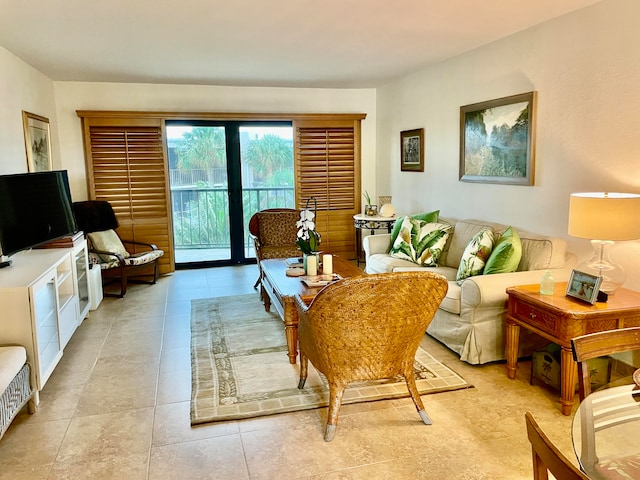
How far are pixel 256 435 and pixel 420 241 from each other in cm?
263

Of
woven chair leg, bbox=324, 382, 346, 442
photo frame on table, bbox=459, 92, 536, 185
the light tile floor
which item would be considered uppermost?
photo frame on table, bbox=459, 92, 536, 185

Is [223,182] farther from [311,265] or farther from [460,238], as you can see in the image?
[460,238]

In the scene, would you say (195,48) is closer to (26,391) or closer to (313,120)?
(313,120)

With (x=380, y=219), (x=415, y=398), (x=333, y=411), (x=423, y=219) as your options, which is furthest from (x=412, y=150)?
(x=333, y=411)

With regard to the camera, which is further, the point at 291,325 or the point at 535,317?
the point at 291,325

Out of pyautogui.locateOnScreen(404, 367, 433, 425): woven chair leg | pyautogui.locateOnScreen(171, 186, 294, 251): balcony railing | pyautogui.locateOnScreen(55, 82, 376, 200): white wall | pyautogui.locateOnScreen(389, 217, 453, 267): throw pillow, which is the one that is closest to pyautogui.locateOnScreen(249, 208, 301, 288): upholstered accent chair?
pyautogui.locateOnScreen(389, 217, 453, 267): throw pillow

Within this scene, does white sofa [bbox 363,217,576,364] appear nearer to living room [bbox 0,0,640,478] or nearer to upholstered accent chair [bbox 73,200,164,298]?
living room [bbox 0,0,640,478]

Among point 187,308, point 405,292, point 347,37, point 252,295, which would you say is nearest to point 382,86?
point 347,37

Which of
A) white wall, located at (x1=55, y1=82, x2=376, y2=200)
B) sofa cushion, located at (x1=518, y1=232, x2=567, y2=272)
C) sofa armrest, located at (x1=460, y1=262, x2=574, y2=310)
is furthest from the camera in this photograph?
white wall, located at (x1=55, y1=82, x2=376, y2=200)

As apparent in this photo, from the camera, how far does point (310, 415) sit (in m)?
2.77

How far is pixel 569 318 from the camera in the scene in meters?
2.66

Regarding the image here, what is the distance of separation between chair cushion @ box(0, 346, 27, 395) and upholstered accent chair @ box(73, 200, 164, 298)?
2470 mm

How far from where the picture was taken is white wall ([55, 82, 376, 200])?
5.83m

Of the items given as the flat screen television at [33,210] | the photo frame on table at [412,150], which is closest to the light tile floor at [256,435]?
the flat screen television at [33,210]
